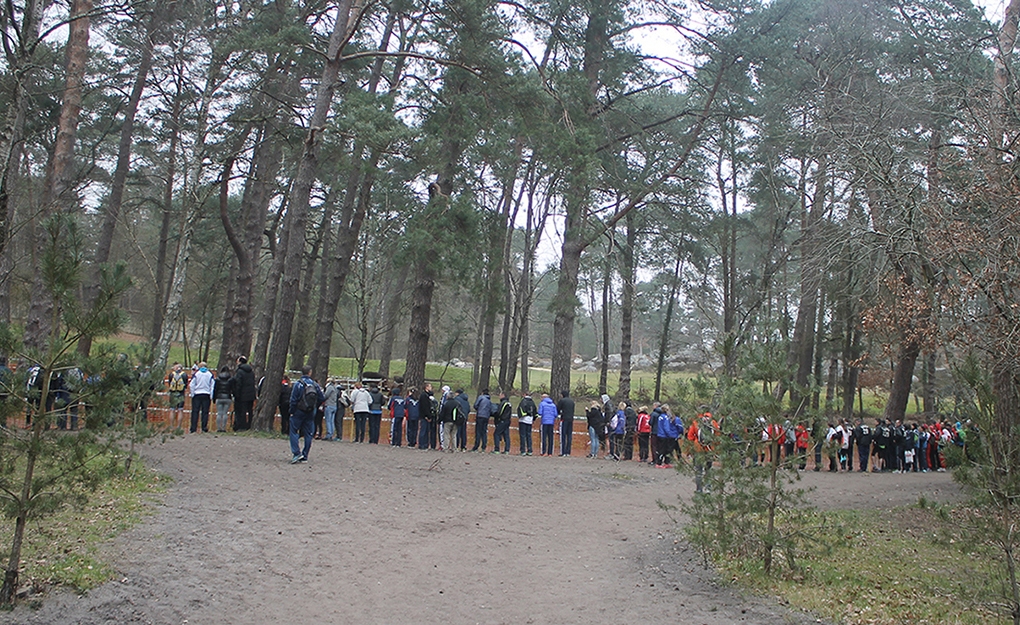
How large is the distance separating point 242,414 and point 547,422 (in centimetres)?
742

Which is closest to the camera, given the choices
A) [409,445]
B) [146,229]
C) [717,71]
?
[409,445]

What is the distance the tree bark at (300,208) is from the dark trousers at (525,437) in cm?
609

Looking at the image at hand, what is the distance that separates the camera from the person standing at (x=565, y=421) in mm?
18625

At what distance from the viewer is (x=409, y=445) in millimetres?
17875

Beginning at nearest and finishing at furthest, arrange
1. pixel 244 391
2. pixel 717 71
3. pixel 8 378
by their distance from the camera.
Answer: pixel 8 378
pixel 244 391
pixel 717 71

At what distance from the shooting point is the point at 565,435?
19094mm

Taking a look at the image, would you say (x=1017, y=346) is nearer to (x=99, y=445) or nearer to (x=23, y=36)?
(x=99, y=445)

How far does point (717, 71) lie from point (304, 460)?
1443cm

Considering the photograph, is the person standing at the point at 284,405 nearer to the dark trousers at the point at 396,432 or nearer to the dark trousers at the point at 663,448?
the dark trousers at the point at 396,432

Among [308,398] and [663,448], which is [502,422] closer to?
A: [663,448]

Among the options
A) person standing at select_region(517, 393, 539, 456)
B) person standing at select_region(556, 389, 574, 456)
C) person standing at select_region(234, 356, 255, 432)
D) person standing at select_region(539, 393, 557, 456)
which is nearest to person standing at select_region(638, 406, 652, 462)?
person standing at select_region(556, 389, 574, 456)

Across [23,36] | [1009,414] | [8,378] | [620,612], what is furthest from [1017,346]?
[23,36]

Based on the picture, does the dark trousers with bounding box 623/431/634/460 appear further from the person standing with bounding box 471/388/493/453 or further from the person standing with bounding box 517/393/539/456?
the person standing with bounding box 471/388/493/453

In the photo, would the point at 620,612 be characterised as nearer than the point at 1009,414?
Yes
